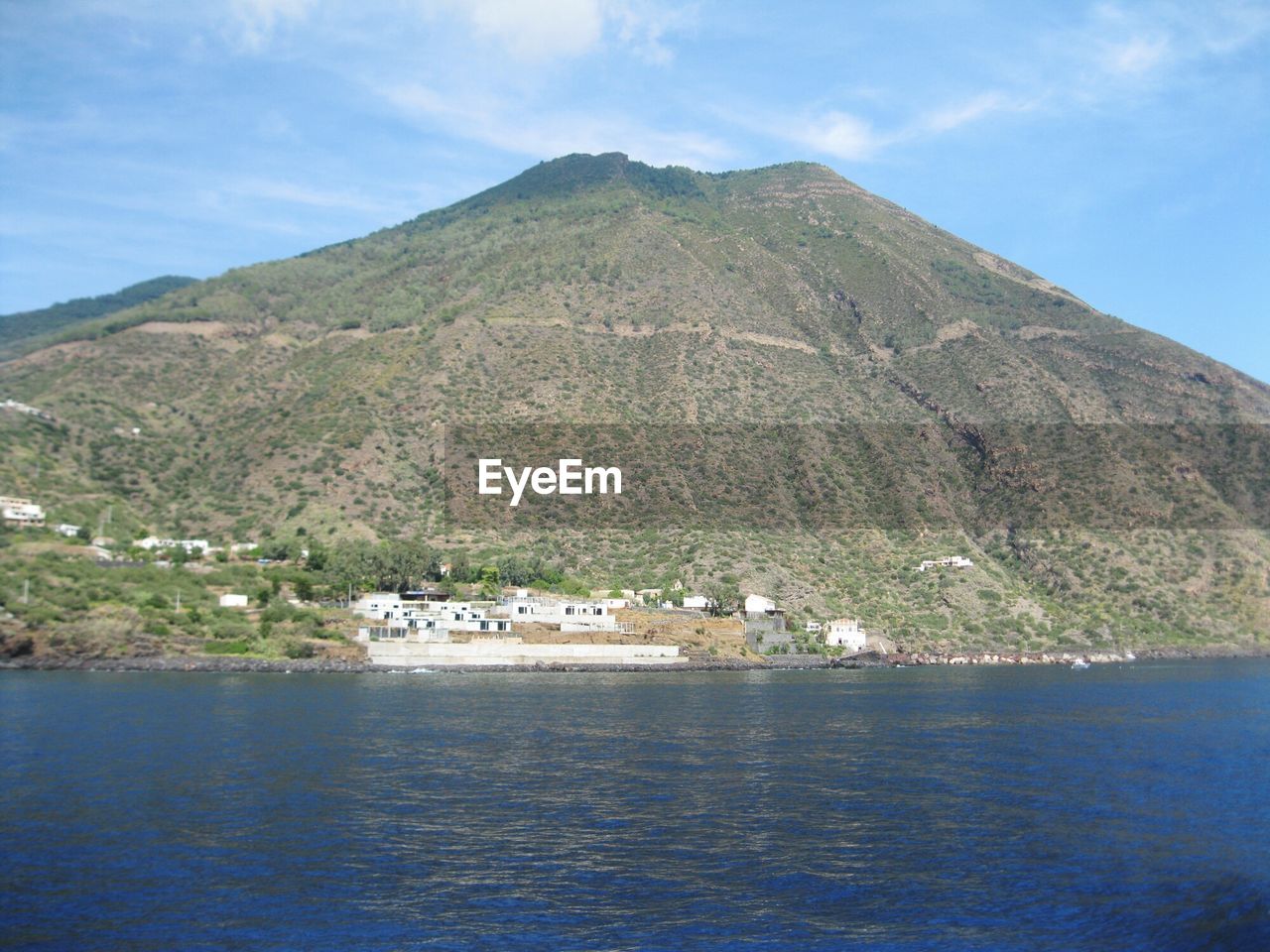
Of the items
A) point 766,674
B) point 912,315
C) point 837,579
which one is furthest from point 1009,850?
point 912,315

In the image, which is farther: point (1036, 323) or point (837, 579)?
point (1036, 323)

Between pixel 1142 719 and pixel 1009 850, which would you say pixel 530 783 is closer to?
pixel 1009 850

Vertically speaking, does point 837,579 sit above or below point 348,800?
above

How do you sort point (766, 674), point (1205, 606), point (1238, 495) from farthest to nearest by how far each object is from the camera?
1. point (1238, 495)
2. point (1205, 606)
3. point (766, 674)

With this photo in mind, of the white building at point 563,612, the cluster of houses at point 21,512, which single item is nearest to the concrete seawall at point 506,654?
the white building at point 563,612

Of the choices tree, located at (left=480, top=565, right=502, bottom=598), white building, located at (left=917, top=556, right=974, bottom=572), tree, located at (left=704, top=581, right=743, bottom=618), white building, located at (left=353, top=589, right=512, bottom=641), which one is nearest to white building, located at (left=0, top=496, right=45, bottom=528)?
white building, located at (left=353, top=589, right=512, bottom=641)

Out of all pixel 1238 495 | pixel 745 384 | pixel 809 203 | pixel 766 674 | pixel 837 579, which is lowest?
pixel 766 674

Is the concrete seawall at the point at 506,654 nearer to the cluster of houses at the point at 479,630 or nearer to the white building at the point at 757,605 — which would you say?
the cluster of houses at the point at 479,630
